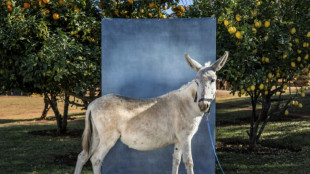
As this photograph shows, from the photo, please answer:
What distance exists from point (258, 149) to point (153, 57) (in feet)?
16.4

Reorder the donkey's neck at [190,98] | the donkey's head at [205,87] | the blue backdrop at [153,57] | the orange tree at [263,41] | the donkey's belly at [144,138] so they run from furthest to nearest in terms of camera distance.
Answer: the orange tree at [263,41] → the blue backdrop at [153,57] → the donkey's belly at [144,138] → the donkey's neck at [190,98] → the donkey's head at [205,87]

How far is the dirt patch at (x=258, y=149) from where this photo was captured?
8.91 m

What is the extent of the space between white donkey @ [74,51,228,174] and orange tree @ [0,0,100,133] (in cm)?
173

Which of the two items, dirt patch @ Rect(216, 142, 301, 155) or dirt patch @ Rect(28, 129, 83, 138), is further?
dirt patch @ Rect(28, 129, 83, 138)

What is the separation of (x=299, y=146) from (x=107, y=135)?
6.81m

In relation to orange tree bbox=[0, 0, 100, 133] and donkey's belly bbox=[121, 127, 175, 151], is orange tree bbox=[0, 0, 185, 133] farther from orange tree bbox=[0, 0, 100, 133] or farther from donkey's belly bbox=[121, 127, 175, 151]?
donkey's belly bbox=[121, 127, 175, 151]

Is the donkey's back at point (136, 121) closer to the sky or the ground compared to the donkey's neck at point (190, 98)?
closer to the ground

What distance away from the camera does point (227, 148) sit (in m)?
9.62

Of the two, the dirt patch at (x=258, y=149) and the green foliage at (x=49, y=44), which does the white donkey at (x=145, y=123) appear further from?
the dirt patch at (x=258, y=149)

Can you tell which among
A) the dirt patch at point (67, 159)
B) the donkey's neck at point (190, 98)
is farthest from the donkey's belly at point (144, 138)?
the dirt patch at point (67, 159)

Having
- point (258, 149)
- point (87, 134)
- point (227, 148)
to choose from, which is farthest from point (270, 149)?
point (87, 134)

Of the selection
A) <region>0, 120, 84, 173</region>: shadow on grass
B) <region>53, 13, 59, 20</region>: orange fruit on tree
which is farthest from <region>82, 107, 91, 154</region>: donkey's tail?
<region>0, 120, 84, 173</region>: shadow on grass

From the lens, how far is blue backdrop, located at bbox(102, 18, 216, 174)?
18.9 ft

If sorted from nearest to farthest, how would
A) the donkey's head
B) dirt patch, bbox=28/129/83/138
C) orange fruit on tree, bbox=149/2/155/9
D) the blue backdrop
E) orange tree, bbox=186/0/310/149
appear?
1. the donkey's head
2. the blue backdrop
3. orange tree, bbox=186/0/310/149
4. orange fruit on tree, bbox=149/2/155/9
5. dirt patch, bbox=28/129/83/138
